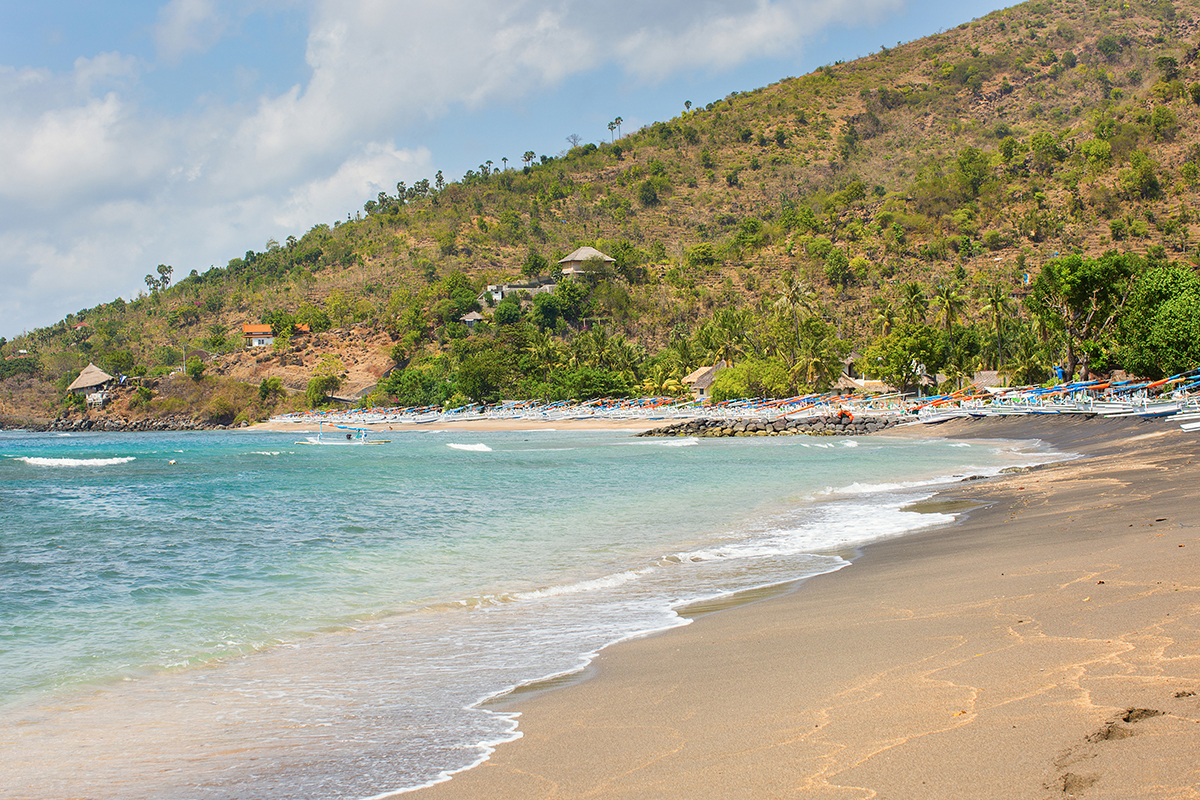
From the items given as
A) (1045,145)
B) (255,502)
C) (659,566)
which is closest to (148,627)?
(659,566)

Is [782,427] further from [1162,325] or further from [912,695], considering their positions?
[912,695]

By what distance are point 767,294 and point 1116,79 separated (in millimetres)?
121747

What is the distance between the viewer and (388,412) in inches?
3952

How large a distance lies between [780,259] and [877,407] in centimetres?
7227

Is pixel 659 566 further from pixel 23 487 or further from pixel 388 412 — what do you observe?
pixel 388 412

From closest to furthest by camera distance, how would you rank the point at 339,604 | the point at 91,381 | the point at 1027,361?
the point at 339,604 < the point at 1027,361 < the point at 91,381

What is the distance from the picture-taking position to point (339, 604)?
31.8 feet

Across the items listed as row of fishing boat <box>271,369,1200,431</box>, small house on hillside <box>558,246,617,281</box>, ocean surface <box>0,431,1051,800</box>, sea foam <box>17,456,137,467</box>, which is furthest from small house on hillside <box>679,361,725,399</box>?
ocean surface <box>0,431,1051,800</box>

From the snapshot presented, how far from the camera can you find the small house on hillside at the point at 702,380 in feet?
259

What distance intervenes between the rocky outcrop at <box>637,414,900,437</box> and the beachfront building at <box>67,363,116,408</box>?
105 metres

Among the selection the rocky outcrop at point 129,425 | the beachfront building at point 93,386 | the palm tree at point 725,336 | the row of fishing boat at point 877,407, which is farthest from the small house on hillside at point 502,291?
the beachfront building at point 93,386

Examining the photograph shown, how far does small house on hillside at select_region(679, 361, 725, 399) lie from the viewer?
79088mm

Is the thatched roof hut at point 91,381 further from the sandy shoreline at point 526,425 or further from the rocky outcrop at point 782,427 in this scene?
the rocky outcrop at point 782,427

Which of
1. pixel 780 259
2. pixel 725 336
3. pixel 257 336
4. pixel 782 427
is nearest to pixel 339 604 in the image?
pixel 782 427
